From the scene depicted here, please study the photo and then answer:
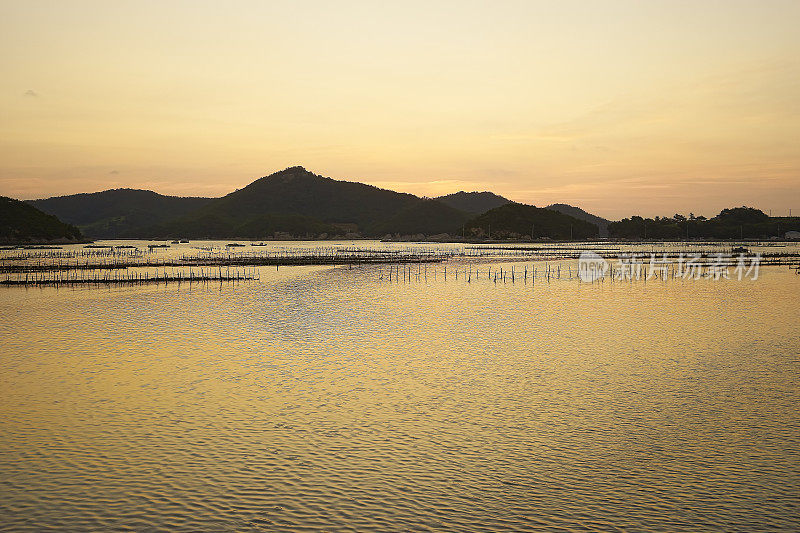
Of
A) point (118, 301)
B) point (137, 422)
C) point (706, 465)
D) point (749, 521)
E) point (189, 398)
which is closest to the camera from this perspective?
point (749, 521)

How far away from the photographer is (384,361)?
30750 mm

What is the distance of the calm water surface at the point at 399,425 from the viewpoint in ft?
43.5

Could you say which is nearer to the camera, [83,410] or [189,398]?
[83,410]

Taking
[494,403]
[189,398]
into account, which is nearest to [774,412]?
[494,403]

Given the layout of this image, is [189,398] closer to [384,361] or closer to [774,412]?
[384,361]

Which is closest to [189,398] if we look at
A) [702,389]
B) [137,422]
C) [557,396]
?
[137,422]

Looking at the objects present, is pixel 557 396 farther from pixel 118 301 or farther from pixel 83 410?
pixel 118 301

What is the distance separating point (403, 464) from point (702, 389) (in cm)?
1372

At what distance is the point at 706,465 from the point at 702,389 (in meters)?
9.44

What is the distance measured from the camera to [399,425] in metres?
19.7

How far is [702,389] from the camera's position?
2441 cm

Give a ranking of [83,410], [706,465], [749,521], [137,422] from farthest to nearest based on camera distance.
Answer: [83,410] < [137,422] < [706,465] < [749,521]

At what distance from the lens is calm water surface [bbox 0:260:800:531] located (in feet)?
43.5

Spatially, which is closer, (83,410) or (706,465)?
(706,465)
